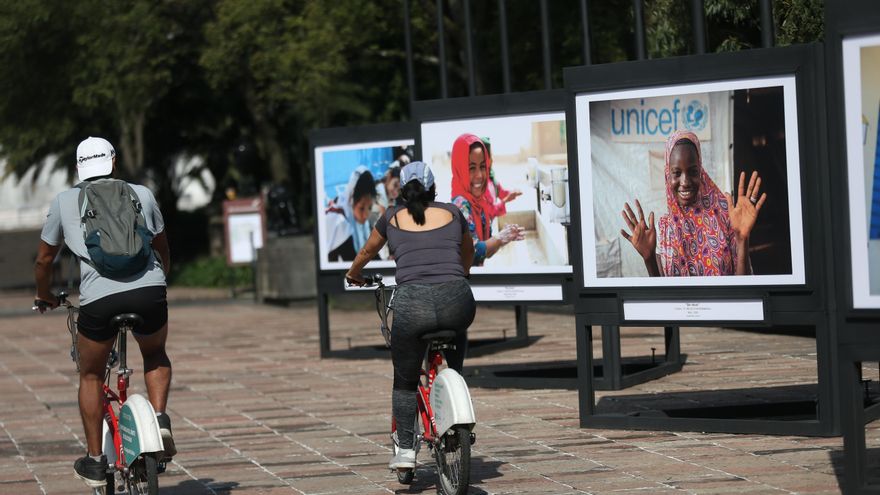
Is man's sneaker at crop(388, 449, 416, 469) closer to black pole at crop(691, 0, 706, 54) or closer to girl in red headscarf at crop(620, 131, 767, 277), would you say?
girl in red headscarf at crop(620, 131, 767, 277)

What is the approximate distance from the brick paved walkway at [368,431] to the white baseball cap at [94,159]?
2022mm

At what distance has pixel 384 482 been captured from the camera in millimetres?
8828

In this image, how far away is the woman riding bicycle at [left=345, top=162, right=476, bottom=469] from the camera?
26.6 feet

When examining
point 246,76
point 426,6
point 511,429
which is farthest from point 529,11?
point 511,429

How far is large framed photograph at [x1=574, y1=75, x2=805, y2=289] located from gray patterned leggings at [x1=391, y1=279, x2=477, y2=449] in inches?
88.7

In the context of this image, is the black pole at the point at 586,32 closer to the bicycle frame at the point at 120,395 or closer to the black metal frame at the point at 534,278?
the black metal frame at the point at 534,278

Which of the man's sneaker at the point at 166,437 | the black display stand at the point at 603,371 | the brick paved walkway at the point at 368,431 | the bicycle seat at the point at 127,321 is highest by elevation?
the bicycle seat at the point at 127,321

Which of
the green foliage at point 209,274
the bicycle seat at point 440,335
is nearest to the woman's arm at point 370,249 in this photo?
the bicycle seat at point 440,335

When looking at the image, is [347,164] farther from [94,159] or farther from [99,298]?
[99,298]

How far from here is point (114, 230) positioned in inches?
299

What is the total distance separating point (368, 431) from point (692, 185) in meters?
2.84

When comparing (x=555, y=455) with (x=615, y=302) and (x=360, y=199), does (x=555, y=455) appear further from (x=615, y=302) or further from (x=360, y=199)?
(x=360, y=199)

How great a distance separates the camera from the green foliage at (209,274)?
114ft

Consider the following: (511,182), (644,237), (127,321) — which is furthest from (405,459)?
(511,182)
